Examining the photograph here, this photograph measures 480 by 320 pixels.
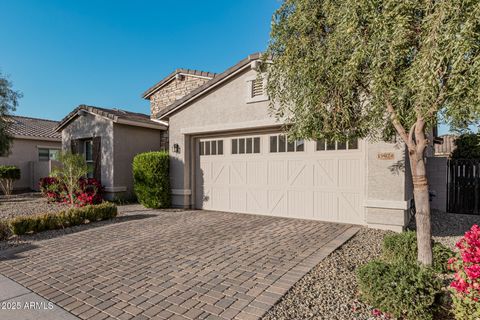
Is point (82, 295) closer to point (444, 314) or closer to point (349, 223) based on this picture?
point (444, 314)

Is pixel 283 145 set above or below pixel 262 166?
above

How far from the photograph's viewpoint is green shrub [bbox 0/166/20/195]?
15.5 m

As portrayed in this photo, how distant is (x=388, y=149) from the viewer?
650 cm

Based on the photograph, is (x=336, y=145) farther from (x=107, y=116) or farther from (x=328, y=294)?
(x=107, y=116)

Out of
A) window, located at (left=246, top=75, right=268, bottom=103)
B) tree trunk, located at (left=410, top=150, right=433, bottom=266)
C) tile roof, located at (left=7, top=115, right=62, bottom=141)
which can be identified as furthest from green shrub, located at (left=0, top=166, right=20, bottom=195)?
tree trunk, located at (left=410, top=150, right=433, bottom=266)

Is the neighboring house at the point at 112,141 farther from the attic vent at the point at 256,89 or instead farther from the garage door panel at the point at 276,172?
the garage door panel at the point at 276,172

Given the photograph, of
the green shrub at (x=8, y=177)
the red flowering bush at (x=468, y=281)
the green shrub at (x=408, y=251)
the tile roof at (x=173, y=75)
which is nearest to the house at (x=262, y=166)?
the green shrub at (x=408, y=251)

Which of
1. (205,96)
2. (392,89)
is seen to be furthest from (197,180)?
(392,89)

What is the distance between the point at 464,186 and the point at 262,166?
732 cm

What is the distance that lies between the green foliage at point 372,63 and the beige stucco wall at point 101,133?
9.49 meters

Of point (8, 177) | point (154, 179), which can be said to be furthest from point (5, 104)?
point (154, 179)

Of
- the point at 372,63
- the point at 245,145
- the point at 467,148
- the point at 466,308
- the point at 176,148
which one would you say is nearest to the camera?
the point at 466,308

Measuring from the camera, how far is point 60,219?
7055mm

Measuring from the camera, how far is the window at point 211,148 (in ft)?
31.8
